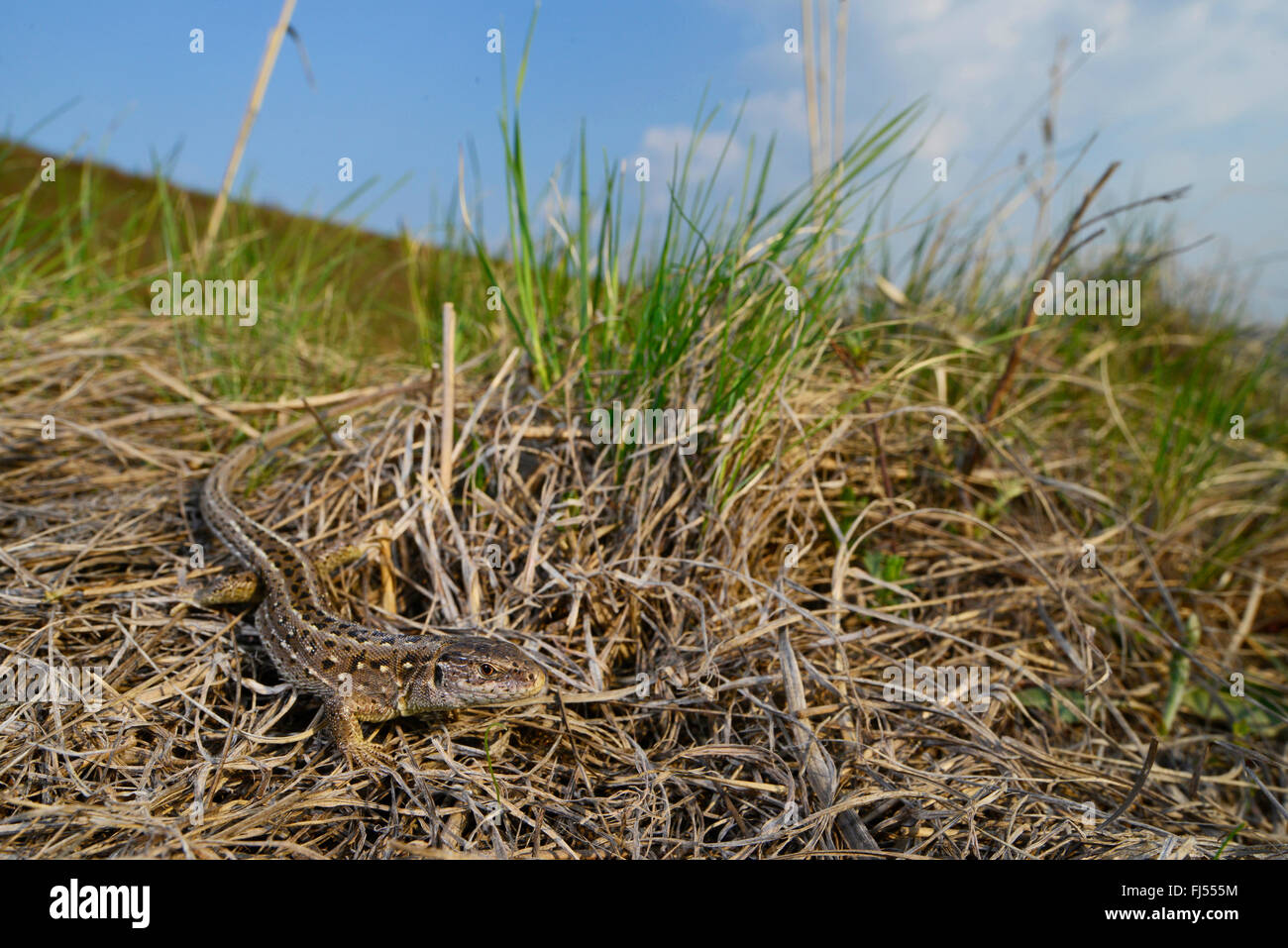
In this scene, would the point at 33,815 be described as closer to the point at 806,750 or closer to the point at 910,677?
the point at 806,750

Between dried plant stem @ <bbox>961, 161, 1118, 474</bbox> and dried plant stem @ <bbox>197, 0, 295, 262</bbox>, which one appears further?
dried plant stem @ <bbox>197, 0, 295, 262</bbox>

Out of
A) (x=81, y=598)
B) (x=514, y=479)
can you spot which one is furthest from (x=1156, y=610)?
(x=81, y=598)

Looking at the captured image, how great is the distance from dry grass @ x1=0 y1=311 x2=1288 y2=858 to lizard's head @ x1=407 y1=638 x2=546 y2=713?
11 centimetres

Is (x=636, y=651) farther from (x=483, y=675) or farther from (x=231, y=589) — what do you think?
(x=231, y=589)

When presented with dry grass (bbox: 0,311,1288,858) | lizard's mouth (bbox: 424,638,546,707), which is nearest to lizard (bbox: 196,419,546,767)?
lizard's mouth (bbox: 424,638,546,707)

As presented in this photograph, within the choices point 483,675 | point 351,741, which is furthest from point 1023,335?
point 351,741

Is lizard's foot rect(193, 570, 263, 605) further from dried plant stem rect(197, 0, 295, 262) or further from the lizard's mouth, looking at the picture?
dried plant stem rect(197, 0, 295, 262)

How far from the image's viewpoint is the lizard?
2549 mm

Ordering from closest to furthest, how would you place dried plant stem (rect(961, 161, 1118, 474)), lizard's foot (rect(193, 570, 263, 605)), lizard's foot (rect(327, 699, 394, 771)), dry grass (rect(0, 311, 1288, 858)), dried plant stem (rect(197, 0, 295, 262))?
dry grass (rect(0, 311, 1288, 858)) → lizard's foot (rect(327, 699, 394, 771)) → lizard's foot (rect(193, 570, 263, 605)) → dried plant stem (rect(961, 161, 1118, 474)) → dried plant stem (rect(197, 0, 295, 262))

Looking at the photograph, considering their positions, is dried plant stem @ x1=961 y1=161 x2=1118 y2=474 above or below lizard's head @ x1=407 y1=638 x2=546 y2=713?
above

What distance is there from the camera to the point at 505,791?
94.7 inches

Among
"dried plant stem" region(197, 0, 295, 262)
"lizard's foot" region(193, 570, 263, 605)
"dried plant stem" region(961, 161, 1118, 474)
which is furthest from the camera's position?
"dried plant stem" region(197, 0, 295, 262)

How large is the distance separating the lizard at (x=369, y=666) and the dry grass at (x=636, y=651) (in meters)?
0.11
